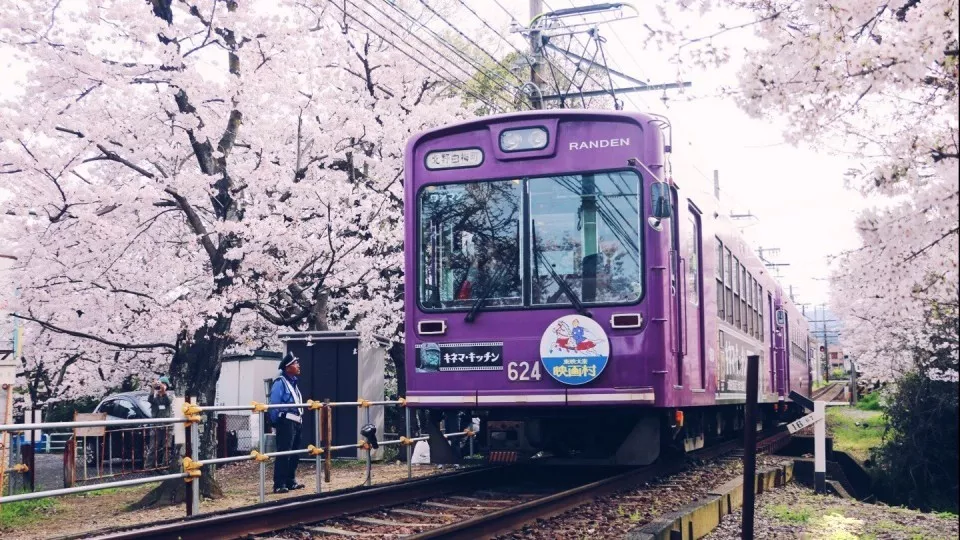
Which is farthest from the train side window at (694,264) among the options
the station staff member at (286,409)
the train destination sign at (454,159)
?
the station staff member at (286,409)

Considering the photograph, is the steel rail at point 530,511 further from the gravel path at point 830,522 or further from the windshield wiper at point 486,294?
the windshield wiper at point 486,294

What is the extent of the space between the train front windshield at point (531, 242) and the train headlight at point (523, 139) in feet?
0.96

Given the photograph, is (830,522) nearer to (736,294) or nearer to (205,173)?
(736,294)

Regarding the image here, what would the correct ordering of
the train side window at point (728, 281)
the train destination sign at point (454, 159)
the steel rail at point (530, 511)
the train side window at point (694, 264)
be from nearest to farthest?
the steel rail at point (530, 511) → the train destination sign at point (454, 159) → the train side window at point (694, 264) → the train side window at point (728, 281)

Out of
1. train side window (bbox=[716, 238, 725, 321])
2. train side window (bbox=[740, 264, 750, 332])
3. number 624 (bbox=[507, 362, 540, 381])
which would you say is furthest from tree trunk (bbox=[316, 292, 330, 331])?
number 624 (bbox=[507, 362, 540, 381])

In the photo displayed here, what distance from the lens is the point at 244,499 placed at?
37.8ft

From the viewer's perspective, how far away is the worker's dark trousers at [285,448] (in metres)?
10.0

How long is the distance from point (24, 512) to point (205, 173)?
4667mm

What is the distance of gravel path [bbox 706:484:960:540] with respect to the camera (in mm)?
6852

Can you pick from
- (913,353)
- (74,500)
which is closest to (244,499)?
(74,500)

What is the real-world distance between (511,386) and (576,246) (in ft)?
4.06

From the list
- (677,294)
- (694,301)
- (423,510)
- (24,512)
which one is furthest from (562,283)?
(24,512)

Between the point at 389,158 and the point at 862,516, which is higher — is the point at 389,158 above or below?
→ above

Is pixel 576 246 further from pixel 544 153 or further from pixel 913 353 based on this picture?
pixel 913 353
